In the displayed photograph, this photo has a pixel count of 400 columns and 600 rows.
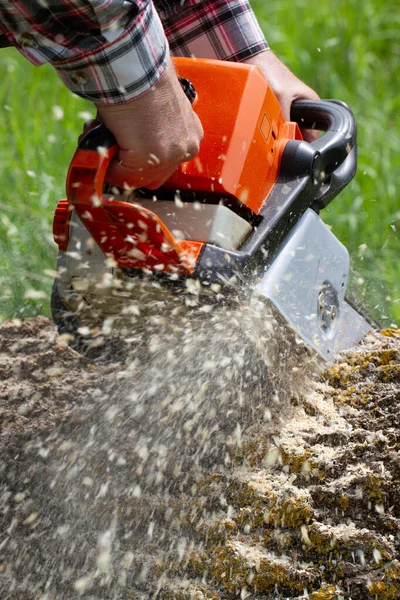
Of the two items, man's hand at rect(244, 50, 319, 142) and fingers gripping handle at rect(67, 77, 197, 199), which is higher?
fingers gripping handle at rect(67, 77, 197, 199)

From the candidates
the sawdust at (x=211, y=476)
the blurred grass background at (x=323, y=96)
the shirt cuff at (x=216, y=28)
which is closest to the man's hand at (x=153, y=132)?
the sawdust at (x=211, y=476)

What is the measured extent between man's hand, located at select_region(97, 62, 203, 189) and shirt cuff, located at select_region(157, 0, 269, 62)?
0.65 meters

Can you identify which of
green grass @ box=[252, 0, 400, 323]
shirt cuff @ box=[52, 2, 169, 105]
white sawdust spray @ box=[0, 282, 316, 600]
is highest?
shirt cuff @ box=[52, 2, 169, 105]

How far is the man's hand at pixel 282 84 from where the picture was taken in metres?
2.23

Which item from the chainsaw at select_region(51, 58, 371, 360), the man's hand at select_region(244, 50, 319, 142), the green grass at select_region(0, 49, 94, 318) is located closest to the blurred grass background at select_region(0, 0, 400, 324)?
the green grass at select_region(0, 49, 94, 318)

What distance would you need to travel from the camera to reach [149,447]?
6.24ft

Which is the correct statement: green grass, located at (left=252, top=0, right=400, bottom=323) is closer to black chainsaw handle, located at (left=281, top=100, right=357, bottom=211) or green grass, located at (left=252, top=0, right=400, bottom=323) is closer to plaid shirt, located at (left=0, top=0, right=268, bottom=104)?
black chainsaw handle, located at (left=281, top=100, right=357, bottom=211)

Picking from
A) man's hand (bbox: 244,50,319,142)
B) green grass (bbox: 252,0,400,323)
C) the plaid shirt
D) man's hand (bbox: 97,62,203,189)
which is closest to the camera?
the plaid shirt

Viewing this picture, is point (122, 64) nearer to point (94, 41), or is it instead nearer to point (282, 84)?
point (94, 41)

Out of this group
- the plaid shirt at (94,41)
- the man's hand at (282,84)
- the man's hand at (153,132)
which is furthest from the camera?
the man's hand at (282,84)

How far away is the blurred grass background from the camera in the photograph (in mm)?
3043

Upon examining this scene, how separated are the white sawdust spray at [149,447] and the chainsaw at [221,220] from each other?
80 mm

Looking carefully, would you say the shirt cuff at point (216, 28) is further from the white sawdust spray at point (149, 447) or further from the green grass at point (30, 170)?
the green grass at point (30, 170)

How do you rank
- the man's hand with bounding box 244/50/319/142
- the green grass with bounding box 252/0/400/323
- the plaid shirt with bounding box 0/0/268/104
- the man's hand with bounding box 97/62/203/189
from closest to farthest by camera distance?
the plaid shirt with bounding box 0/0/268/104 → the man's hand with bounding box 97/62/203/189 → the man's hand with bounding box 244/50/319/142 → the green grass with bounding box 252/0/400/323
